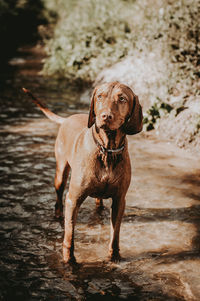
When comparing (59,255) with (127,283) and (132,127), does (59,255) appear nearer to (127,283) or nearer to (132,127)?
(127,283)

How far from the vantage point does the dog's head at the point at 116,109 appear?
7.84ft

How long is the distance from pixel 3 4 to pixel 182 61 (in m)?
13.2

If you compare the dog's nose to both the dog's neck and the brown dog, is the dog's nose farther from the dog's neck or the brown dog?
the dog's neck

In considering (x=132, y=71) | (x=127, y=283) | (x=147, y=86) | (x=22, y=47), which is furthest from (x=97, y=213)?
(x=22, y=47)

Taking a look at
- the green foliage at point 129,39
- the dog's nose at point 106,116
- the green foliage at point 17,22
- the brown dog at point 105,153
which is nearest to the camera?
the dog's nose at point 106,116

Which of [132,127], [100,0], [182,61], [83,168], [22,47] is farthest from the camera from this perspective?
[22,47]

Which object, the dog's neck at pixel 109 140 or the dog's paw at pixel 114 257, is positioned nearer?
the dog's neck at pixel 109 140

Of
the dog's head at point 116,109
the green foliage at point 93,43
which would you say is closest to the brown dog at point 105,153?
the dog's head at point 116,109

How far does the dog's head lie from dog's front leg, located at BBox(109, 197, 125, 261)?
0.74 meters

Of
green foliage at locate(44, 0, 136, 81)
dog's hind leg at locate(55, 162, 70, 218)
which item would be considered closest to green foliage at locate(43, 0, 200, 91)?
green foliage at locate(44, 0, 136, 81)

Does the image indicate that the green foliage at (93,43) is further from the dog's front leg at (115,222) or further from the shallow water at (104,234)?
the dog's front leg at (115,222)

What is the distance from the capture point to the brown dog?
8.13 feet

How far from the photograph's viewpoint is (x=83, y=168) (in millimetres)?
2852

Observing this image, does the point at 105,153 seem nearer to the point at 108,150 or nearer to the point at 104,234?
the point at 108,150
